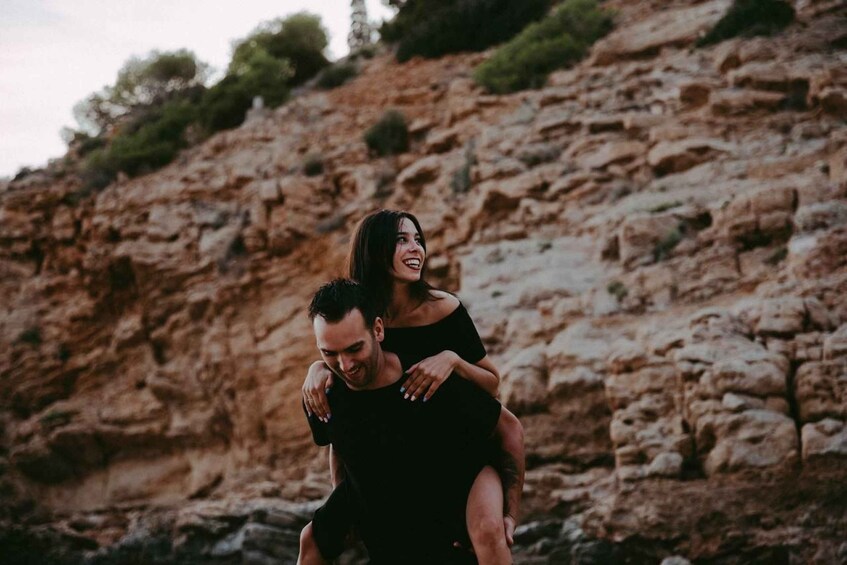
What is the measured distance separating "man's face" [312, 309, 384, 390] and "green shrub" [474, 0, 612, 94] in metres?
15.0

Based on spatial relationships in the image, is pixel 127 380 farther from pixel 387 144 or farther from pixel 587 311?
pixel 587 311

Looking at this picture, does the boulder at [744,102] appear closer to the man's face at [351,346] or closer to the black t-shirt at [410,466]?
the black t-shirt at [410,466]

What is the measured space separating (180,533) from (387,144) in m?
8.88

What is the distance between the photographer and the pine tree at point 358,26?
34906 mm

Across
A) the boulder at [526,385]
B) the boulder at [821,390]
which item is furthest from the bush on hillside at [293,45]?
the boulder at [821,390]

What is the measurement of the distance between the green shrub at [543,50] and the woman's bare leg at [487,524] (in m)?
15.1

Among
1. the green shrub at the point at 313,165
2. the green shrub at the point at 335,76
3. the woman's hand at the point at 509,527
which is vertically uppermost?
the green shrub at the point at 335,76

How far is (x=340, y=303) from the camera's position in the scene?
3367 mm

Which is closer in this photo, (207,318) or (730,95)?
(730,95)

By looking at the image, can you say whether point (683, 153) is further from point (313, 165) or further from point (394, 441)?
point (394, 441)

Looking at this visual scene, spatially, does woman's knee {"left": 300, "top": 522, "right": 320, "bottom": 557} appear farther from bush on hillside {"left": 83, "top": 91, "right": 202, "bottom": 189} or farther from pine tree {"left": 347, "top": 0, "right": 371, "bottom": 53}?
pine tree {"left": 347, "top": 0, "right": 371, "bottom": 53}

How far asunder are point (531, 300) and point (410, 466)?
8395 mm

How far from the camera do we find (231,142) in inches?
766

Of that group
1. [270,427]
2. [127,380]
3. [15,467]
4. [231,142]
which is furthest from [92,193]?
[270,427]
